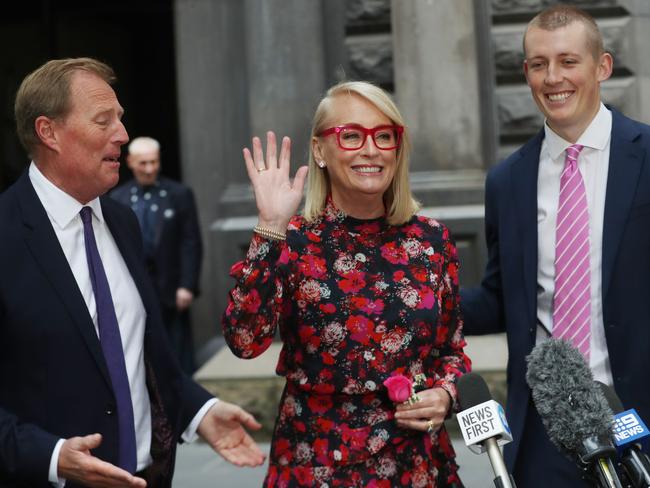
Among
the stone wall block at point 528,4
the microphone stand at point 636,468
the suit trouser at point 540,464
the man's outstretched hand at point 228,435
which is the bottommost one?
the suit trouser at point 540,464

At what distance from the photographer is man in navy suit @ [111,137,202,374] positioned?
8.05 metres

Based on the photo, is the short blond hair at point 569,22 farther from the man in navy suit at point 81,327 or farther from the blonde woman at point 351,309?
the man in navy suit at point 81,327

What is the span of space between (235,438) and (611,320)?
1.23 meters

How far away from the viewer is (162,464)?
3.29 meters

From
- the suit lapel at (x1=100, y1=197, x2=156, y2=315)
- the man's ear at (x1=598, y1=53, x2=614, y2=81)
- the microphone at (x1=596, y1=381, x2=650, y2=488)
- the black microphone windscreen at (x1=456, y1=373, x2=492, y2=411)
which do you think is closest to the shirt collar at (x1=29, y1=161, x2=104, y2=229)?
the suit lapel at (x1=100, y1=197, x2=156, y2=315)

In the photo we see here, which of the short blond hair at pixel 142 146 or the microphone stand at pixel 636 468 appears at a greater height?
the short blond hair at pixel 142 146

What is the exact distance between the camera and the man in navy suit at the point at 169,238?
317 inches

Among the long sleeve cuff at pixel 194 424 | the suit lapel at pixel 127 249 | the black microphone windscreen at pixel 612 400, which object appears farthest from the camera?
the long sleeve cuff at pixel 194 424

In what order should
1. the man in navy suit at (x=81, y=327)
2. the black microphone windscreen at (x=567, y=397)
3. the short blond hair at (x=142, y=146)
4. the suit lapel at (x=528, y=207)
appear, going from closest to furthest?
the black microphone windscreen at (x=567, y=397) → the man in navy suit at (x=81, y=327) → the suit lapel at (x=528, y=207) → the short blond hair at (x=142, y=146)

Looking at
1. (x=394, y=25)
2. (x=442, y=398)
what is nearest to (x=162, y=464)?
(x=442, y=398)

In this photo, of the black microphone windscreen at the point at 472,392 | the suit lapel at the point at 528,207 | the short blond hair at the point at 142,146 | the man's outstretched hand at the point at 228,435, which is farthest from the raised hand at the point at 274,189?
the short blond hair at the point at 142,146

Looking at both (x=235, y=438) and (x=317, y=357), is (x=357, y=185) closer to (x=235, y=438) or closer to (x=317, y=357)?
(x=317, y=357)

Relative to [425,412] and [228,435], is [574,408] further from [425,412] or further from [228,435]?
[228,435]

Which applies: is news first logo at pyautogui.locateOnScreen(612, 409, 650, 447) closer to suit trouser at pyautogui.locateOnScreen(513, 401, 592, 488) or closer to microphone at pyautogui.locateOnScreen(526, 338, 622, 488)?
microphone at pyautogui.locateOnScreen(526, 338, 622, 488)
